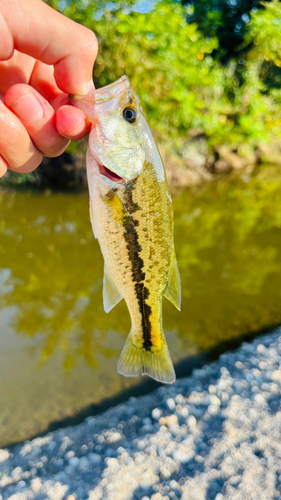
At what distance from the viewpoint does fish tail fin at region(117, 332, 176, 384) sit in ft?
6.48

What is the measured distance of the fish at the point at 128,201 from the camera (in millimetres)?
1546

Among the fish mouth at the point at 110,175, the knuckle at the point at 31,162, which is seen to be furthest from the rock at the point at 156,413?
the knuckle at the point at 31,162

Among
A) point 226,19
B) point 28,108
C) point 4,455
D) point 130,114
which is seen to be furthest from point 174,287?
point 226,19

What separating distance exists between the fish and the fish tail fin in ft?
0.18

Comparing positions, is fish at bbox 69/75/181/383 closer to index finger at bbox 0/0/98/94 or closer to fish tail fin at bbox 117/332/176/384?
fish tail fin at bbox 117/332/176/384

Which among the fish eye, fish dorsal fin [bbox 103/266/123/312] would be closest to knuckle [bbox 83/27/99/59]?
the fish eye

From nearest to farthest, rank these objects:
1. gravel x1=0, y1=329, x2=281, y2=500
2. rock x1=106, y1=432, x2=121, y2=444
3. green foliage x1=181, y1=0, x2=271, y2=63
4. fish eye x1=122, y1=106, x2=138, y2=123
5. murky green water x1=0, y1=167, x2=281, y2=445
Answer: fish eye x1=122, y1=106, x2=138, y2=123
gravel x1=0, y1=329, x2=281, y2=500
rock x1=106, y1=432, x2=121, y2=444
murky green water x1=0, y1=167, x2=281, y2=445
green foliage x1=181, y1=0, x2=271, y2=63

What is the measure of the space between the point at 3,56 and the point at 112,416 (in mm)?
2970

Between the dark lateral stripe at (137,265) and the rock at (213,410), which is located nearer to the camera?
the dark lateral stripe at (137,265)

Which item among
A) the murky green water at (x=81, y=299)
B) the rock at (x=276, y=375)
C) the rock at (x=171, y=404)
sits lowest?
the murky green water at (x=81, y=299)

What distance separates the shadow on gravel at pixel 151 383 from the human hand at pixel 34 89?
2.39m

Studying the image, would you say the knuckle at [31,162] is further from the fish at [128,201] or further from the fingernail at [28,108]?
the fish at [128,201]

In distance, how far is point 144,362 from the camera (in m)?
2.02

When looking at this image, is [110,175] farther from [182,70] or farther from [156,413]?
[182,70]
